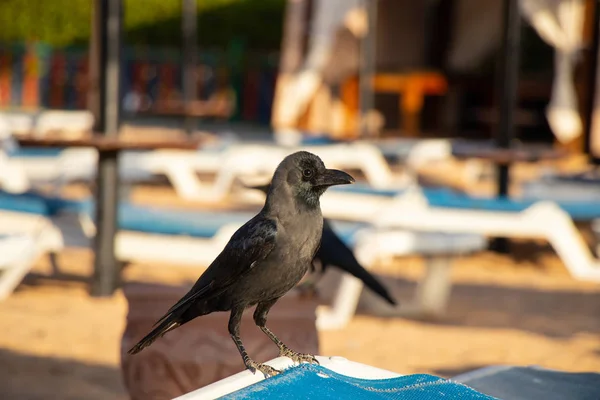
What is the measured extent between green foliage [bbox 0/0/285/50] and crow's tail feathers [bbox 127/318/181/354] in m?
19.6

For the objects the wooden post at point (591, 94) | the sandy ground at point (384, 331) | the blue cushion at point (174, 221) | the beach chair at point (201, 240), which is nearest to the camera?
the sandy ground at point (384, 331)

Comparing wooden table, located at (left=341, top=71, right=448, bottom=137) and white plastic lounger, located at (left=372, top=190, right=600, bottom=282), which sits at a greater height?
wooden table, located at (left=341, top=71, right=448, bottom=137)

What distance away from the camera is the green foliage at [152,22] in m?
21.1

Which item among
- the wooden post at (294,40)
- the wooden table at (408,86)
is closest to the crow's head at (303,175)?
the wooden post at (294,40)

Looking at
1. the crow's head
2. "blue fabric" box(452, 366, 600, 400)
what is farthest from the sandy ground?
the crow's head

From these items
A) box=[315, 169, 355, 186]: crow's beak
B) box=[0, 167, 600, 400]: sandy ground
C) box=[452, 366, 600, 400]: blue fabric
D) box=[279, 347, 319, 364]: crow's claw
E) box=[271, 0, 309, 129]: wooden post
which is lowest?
box=[0, 167, 600, 400]: sandy ground

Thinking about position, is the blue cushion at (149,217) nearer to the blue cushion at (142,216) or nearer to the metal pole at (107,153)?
the blue cushion at (142,216)

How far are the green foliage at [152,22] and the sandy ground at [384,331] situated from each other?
15.1 metres

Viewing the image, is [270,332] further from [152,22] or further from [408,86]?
[152,22]

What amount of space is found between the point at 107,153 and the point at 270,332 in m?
3.77

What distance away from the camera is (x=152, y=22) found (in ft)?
70.5

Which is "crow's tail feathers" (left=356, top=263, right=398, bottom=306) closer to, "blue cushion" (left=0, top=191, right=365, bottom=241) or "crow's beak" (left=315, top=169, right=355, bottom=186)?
"crow's beak" (left=315, top=169, right=355, bottom=186)

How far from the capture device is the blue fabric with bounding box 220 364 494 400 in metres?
1.98

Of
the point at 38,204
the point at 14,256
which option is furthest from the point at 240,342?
the point at 38,204
